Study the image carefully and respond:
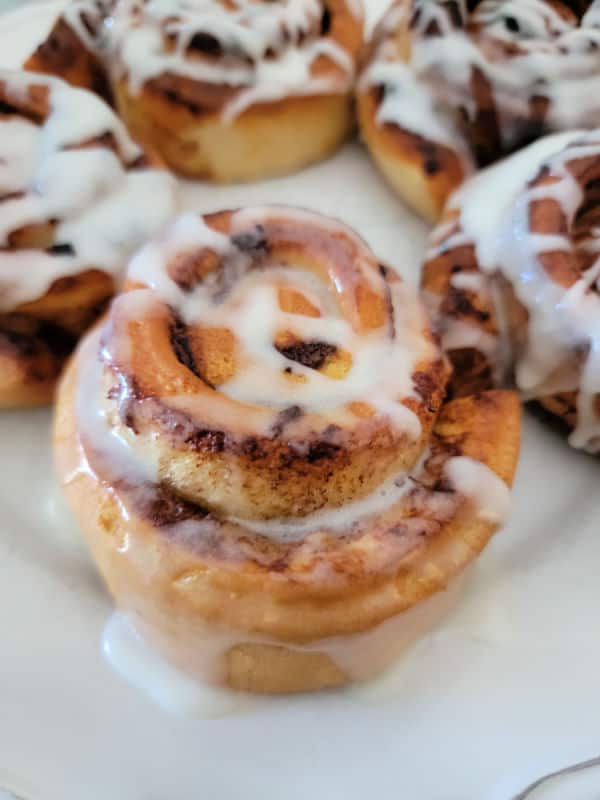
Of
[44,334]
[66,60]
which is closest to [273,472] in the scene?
[44,334]

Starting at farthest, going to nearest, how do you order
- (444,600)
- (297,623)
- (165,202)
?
1. (165,202)
2. (444,600)
3. (297,623)

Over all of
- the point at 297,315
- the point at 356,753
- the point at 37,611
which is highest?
the point at 297,315

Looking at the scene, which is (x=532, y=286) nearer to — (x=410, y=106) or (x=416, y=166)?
(x=416, y=166)

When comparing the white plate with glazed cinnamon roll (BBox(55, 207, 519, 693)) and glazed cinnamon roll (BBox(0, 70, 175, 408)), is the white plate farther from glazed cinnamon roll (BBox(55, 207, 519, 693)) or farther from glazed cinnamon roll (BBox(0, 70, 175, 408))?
glazed cinnamon roll (BBox(0, 70, 175, 408))

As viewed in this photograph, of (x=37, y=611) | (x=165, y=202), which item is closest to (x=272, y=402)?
(x=37, y=611)

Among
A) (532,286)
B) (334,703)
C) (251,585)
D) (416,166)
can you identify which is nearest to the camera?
(251,585)

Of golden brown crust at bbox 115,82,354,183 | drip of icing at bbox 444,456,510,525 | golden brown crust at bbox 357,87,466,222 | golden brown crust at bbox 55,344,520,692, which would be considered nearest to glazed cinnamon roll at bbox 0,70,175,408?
golden brown crust at bbox 115,82,354,183

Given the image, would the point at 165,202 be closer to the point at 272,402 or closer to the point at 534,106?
the point at 272,402
